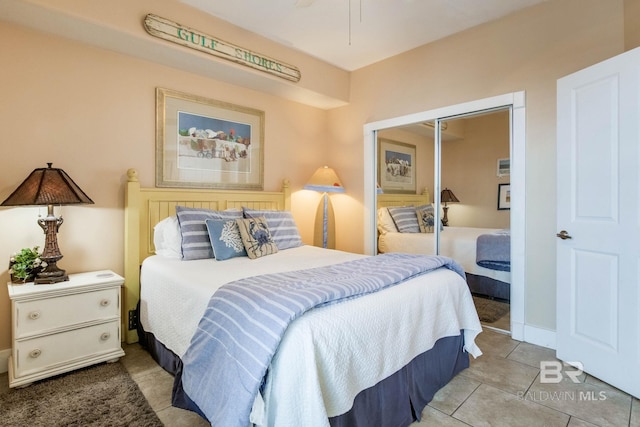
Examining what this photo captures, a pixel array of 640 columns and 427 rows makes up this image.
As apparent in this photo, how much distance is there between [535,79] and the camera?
262 centimetres

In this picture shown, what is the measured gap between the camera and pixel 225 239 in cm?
252

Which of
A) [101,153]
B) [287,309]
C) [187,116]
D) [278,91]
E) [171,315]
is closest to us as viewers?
[287,309]

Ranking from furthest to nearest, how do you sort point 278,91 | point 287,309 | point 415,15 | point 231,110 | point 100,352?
1. point 278,91
2. point 231,110
3. point 415,15
4. point 100,352
5. point 287,309

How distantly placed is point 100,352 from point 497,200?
10.8ft

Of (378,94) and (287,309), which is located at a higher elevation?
(378,94)

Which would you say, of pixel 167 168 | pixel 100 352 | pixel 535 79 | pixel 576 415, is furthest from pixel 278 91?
pixel 576 415

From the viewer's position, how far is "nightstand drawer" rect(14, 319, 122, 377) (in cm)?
198

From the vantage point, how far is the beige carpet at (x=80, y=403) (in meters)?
1.68

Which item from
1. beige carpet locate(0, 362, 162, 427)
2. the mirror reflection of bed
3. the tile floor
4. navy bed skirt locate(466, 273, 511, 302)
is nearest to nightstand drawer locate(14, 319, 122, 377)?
beige carpet locate(0, 362, 162, 427)

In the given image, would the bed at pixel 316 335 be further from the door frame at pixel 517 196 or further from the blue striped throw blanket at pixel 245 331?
the door frame at pixel 517 196

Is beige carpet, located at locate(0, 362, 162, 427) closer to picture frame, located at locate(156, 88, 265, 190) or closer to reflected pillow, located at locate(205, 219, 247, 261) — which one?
reflected pillow, located at locate(205, 219, 247, 261)

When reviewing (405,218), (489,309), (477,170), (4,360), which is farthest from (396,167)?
(4,360)

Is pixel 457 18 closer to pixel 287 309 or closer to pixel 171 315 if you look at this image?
pixel 287 309

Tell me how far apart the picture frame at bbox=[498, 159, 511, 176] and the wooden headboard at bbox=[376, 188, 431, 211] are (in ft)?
2.20
